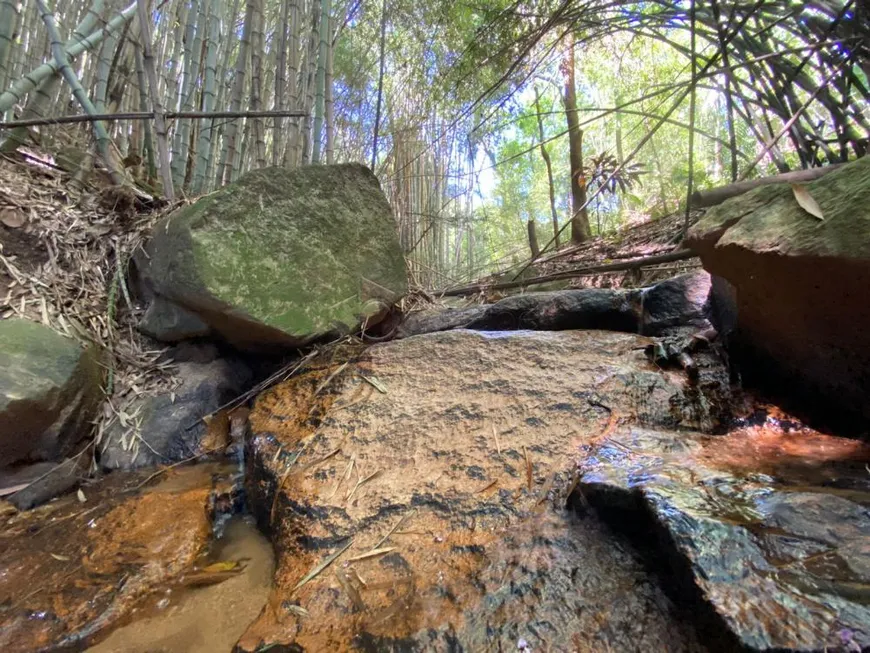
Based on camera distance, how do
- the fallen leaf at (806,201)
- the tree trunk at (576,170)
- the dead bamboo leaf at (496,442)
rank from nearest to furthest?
1. the fallen leaf at (806,201)
2. the dead bamboo leaf at (496,442)
3. the tree trunk at (576,170)

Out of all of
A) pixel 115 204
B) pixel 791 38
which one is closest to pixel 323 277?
pixel 115 204

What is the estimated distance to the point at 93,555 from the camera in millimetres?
1208

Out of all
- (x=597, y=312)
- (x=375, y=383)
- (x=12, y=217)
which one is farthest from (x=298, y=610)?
(x=12, y=217)

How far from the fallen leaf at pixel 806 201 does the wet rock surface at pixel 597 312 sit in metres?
0.94

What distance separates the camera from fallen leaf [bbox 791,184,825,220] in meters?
1.14

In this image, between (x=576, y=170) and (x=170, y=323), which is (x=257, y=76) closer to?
(x=170, y=323)

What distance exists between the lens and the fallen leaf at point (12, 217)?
2000mm

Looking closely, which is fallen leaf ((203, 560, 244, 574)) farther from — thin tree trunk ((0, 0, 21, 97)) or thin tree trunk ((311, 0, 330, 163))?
thin tree trunk ((0, 0, 21, 97))

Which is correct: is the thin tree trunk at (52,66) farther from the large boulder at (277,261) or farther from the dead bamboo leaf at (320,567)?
the dead bamboo leaf at (320,567)

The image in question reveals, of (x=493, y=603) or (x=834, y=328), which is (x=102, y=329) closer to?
(x=493, y=603)

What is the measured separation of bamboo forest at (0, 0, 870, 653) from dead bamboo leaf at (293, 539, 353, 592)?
1 centimetres

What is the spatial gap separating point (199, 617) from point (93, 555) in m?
0.44

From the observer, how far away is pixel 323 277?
2.11 meters

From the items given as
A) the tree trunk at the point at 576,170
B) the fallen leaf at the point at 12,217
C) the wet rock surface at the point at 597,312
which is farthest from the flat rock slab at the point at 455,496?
the tree trunk at the point at 576,170
